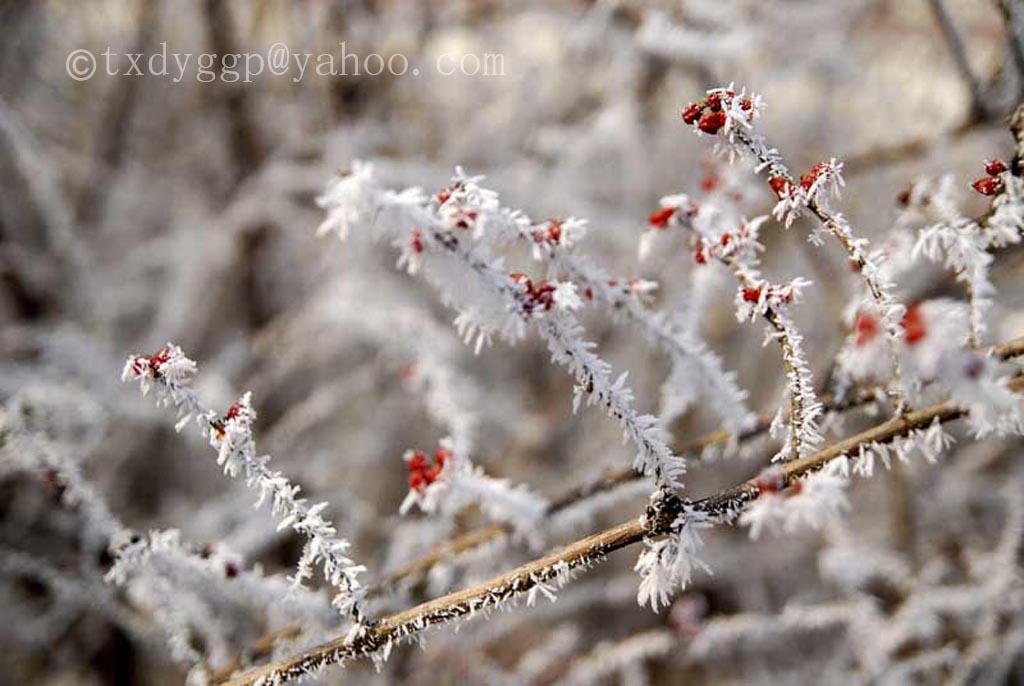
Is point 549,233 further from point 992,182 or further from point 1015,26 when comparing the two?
point 1015,26

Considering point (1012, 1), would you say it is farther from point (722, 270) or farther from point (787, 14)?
point (787, 14)

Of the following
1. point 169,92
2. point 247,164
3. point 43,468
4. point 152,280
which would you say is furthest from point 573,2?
point 43,468

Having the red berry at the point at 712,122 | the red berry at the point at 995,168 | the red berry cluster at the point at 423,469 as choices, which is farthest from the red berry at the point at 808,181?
the red berry cluster at the point at 423,469

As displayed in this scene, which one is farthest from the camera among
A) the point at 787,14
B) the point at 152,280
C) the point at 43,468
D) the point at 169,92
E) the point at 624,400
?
the point at 169,92

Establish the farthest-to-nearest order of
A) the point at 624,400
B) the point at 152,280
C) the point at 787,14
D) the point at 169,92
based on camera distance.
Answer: the point at 169,92
the point at 152,280
the point at 787,14
the point at 624,400

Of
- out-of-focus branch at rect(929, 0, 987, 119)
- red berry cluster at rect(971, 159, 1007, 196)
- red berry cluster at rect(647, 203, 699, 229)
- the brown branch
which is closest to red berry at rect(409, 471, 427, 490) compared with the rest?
the brown branch

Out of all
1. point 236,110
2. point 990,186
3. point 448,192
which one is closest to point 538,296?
point 448,192
